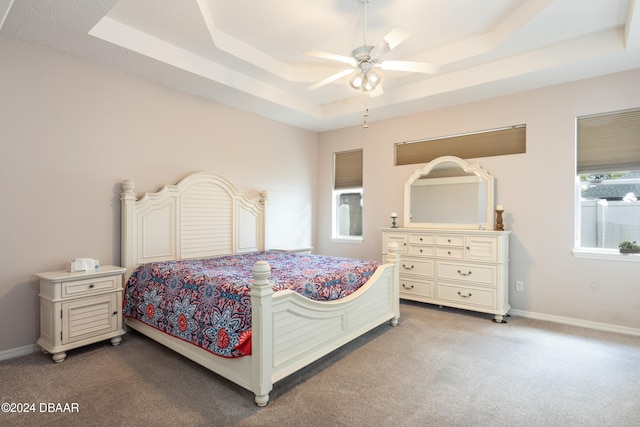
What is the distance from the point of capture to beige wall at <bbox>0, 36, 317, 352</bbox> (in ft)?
8.95

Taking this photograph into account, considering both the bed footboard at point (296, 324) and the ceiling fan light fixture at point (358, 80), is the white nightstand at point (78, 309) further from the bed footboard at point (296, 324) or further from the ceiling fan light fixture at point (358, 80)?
the ceiling fan light fixture at point (358, 80)

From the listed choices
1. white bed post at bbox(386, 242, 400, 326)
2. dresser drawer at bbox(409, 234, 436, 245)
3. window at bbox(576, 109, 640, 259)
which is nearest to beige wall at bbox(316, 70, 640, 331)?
window at bbox(576, 109, 640, 259)

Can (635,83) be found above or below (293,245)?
above

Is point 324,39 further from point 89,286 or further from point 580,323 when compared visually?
point 580,323

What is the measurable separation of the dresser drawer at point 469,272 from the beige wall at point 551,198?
17.3 inches

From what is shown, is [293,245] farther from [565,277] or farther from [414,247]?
[565,277]

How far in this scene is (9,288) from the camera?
2715 millimetres

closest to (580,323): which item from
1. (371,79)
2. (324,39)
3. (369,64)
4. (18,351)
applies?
(371,79)

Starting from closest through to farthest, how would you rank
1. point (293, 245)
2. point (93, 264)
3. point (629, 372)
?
point (629, 372)
point (93, 264)
point (293, 245)

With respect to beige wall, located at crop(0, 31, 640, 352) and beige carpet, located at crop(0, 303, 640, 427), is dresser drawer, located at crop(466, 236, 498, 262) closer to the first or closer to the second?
beige wall, located at crop(0, 31, 640, 352)

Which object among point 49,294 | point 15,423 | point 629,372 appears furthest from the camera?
point 49,294

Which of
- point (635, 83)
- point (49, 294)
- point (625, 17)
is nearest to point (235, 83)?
point (49, 294)

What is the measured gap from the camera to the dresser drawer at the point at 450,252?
390 cm

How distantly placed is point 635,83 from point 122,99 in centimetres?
514
